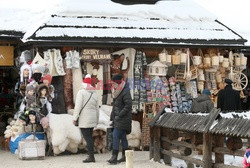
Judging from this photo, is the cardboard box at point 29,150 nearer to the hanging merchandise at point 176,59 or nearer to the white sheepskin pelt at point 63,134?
the white sheepskin pelt at point 63,134

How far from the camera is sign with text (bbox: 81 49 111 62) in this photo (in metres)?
13.5

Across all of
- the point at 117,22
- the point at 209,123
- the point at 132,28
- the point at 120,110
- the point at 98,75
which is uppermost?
the point at 117,22

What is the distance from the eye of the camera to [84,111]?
438 inches

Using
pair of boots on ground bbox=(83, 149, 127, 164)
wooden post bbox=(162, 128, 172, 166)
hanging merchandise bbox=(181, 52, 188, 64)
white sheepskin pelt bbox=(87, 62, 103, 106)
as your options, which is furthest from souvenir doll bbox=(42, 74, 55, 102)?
hanging merchandise bbox=(181, 52, 188, 64)

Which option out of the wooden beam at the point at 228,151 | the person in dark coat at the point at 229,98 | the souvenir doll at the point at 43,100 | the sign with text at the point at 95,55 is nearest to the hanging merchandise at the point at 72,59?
the sign with text at the point at 95,55

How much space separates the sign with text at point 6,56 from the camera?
581 inches

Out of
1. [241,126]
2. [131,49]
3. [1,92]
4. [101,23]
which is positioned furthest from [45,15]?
[241,126]

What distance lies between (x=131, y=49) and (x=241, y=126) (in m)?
6.04

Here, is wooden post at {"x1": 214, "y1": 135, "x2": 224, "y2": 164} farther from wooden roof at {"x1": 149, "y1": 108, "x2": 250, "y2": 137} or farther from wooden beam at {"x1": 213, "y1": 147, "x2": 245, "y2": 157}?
wooden roof at {"x1": 149, "y1": 108, "x2": 250, "y2": 137}

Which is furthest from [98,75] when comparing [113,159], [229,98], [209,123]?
[209,123]

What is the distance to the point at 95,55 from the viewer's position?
13.6 m

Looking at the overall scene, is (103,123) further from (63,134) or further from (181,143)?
(181,143)

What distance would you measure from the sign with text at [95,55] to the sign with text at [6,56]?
8.05 ft

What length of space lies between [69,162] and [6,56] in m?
4.66
